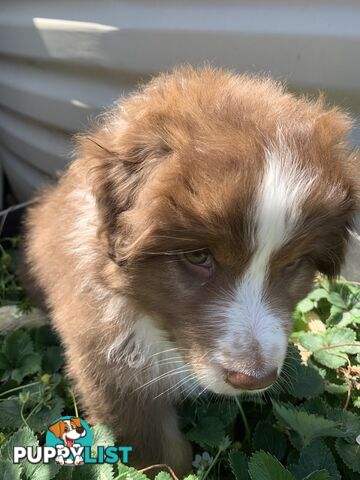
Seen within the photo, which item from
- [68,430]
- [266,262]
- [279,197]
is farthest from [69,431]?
[279,197]

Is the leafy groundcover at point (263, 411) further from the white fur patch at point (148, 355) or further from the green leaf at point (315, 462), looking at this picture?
the white fur patch at point (148, 355)

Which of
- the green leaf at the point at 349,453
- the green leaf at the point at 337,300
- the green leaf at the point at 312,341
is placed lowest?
the green leaf at the point at 349,453

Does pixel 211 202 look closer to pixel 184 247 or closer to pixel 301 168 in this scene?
pixel 184 247

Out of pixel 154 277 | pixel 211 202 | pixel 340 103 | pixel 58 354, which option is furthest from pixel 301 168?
pixel 58 354

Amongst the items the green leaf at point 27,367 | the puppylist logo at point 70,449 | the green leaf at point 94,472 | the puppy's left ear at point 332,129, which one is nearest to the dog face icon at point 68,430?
the puppylist logo at point 70,449

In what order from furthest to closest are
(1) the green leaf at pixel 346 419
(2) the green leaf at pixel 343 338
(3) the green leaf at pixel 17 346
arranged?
(3) the green leaf at pixel 17 346
(2) the green leaf at pixel 343 338
(1) the green leaf at pixel 346 419

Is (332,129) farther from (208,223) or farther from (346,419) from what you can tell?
(346,419)

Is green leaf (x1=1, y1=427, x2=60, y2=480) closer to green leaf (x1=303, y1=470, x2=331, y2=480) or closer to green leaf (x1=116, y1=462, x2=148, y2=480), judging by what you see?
green leaf (x1=116, y1=462, x2=148, y2=480)

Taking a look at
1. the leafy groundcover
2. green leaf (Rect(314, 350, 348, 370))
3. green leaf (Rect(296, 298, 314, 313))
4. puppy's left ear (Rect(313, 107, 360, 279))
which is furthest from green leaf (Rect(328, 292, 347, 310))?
puppy's left ear (Rect(313, 107, 360, 279))

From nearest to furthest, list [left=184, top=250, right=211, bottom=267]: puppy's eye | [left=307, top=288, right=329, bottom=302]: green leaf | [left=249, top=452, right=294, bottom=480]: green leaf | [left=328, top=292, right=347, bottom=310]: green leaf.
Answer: [left=184, top=250, right=211, bottom=267]: puppy's eye < [left=249, top=452, right=294, bottom=480]: green leaf < [left=328, top=292, right=347, bottom=310]: green leaf < [left=307, top=288, right=329, bottom=302]: green leaf
